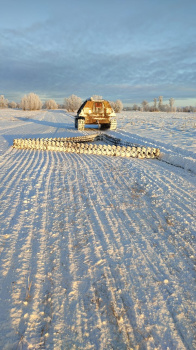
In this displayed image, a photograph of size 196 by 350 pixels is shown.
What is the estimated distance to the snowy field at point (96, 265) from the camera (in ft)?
7.21

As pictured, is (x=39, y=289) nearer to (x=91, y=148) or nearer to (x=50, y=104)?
(x=91, y=148)

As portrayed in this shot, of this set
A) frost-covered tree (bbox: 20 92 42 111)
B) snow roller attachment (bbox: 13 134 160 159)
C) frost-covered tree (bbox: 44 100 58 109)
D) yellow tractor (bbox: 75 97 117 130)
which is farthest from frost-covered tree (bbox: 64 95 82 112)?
snow roller attachment (bbox: 13 134 160 159)

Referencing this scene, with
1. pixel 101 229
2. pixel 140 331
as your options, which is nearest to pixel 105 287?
pixel 140 331

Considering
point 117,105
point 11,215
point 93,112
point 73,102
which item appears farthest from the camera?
point 73,102

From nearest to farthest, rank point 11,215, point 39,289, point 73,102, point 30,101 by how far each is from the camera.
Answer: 1. point 39,289
2. point 11,215
3. point 73,102
4. point 30,101

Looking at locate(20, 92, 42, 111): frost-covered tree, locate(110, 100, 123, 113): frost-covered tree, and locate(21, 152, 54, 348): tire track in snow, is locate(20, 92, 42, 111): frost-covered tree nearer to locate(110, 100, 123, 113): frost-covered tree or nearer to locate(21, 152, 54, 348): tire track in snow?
locate(110, 100, 123, 113): frost-covered tree

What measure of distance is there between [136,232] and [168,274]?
982 millimetres

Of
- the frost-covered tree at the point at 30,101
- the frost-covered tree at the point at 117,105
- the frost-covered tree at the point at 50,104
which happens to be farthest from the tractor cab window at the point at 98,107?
the frost-covered tree at the point at 50,104

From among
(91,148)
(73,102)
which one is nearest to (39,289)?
(91,148)

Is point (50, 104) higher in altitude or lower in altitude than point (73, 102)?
higher

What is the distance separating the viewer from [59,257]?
315 cm

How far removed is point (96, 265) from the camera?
119 inches

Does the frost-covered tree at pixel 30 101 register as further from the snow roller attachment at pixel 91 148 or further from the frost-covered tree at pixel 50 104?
A: the snow roller attachment at pixel 91 148

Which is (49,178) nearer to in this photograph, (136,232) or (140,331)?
(136,232)
